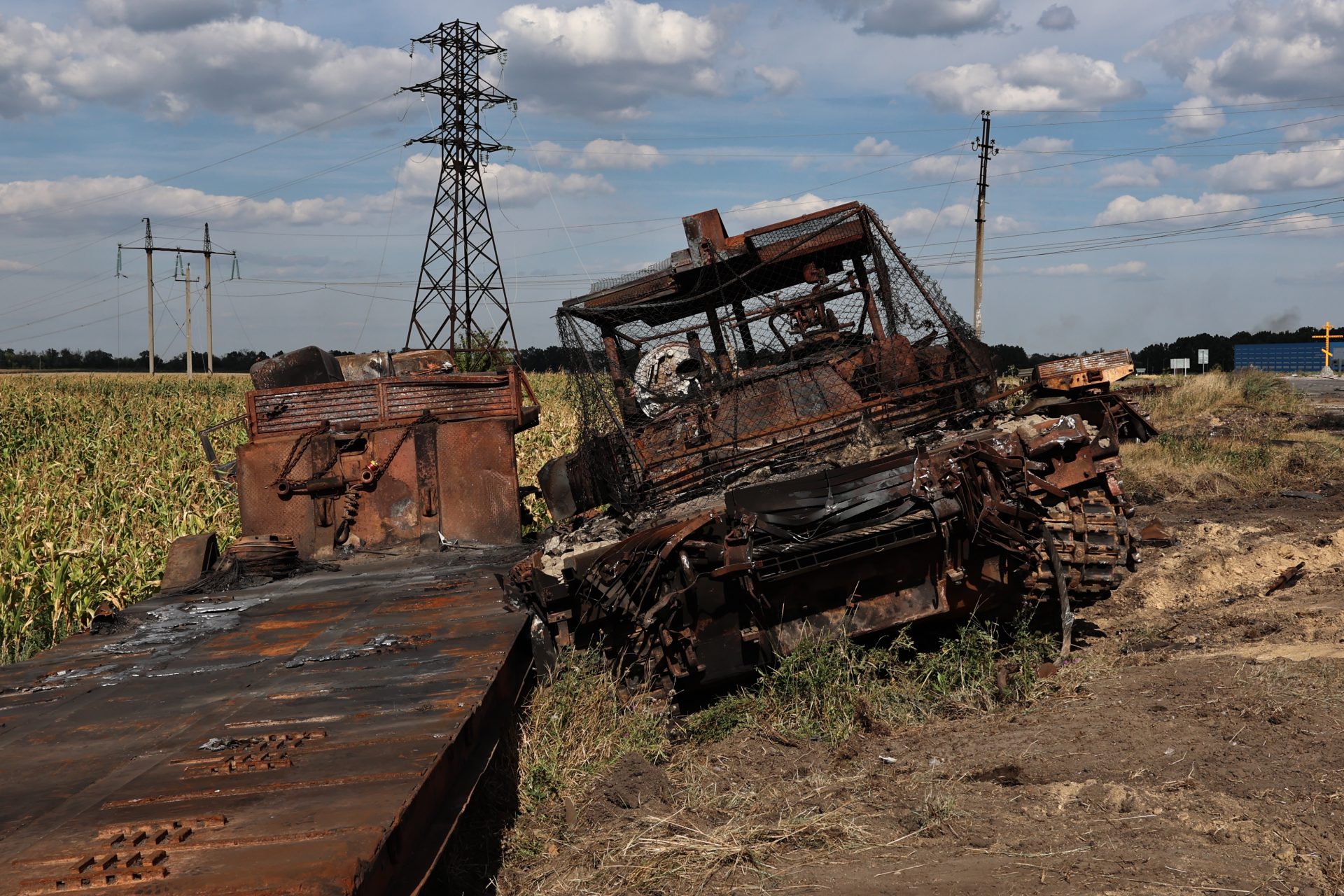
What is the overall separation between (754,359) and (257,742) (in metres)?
4.75

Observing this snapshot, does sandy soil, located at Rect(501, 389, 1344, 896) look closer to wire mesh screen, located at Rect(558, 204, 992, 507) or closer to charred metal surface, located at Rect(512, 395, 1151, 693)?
charred metal surface, located at Rect(512, 395, 1151, 693)

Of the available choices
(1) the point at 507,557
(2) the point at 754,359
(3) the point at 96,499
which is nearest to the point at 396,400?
(1) the point at 507,557

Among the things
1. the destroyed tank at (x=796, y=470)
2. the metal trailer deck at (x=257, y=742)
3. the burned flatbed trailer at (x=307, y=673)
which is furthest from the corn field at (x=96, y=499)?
the destroyed tank at (x=796, y=470)

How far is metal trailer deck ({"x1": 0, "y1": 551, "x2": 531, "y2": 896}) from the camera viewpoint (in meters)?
2.78

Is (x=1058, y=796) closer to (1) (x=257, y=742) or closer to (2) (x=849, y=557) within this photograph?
(2) (x=849, y=557)

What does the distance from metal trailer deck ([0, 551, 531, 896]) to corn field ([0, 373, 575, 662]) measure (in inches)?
101

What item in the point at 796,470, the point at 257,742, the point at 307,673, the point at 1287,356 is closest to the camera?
the point at 257,742

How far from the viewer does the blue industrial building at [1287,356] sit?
56.6 metres

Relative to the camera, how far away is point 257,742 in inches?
150

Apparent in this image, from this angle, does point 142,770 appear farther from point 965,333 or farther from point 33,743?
point 965,333

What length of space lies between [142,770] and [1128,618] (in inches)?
263

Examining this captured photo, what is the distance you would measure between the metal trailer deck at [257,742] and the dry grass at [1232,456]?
10505 mm

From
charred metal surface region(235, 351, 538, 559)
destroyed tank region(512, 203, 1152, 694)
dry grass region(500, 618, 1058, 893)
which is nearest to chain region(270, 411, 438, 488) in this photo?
charred metal surface region(235, 351, 538, 559)

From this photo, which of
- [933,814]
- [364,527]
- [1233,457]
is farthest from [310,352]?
[1233,457]
